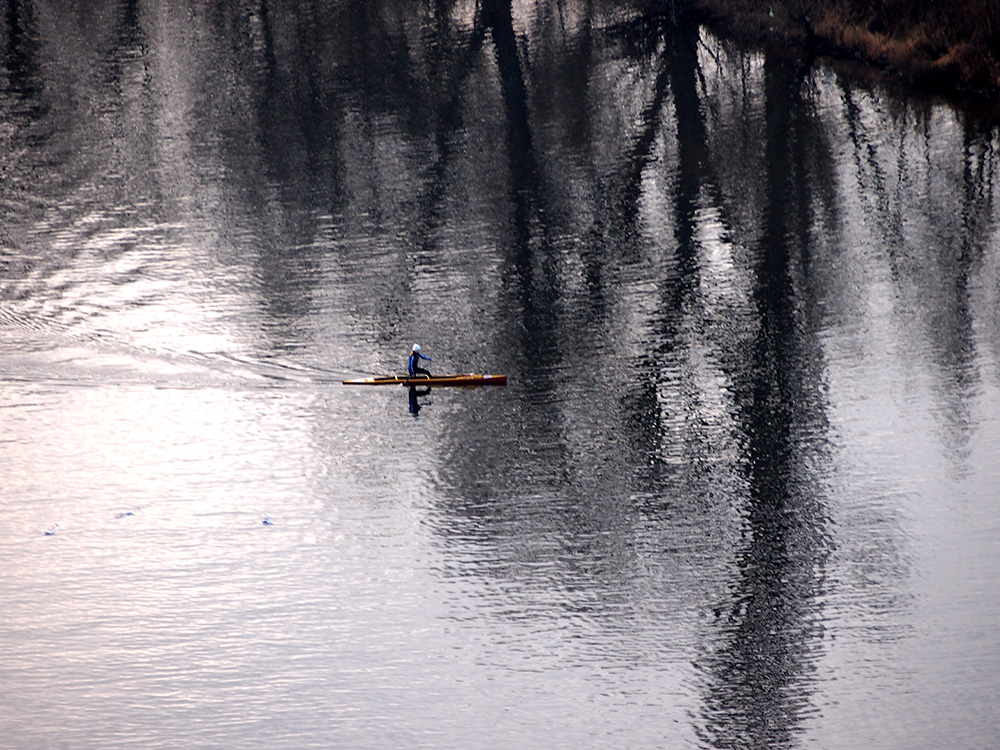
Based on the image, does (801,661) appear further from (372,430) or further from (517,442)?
(372,430)

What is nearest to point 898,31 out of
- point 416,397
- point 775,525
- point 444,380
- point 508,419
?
point 444,380

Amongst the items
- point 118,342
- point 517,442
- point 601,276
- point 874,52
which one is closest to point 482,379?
point 517,442

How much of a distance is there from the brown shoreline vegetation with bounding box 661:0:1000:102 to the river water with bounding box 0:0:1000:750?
1.71 m

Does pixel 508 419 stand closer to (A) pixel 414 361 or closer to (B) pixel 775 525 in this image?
(A) pixel 414 361

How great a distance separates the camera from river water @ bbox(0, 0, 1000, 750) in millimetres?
23828

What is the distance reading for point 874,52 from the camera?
55969 millimetres

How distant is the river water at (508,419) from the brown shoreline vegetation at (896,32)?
67.5 inches

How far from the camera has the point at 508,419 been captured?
106 ft

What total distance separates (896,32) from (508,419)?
34341 mm

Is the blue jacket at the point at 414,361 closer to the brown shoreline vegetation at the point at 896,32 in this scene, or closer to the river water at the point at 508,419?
the river water at the point at 508,419

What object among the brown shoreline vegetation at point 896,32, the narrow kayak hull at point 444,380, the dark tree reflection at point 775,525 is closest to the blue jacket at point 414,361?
the narrow kayak hull at point 444,380

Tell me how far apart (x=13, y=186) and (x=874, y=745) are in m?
41.7

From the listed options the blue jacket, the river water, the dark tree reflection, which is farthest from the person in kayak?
the dark tree reflection

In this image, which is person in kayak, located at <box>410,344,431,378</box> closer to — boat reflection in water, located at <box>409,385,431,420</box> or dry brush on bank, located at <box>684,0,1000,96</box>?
boat reflection in water, located at <box>409,385,431,420</box>
